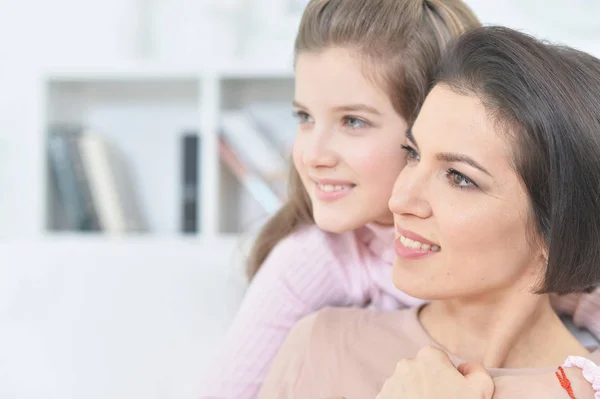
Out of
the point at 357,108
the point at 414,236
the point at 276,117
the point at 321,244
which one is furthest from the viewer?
the point at 276,117

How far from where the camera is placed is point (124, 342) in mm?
1441

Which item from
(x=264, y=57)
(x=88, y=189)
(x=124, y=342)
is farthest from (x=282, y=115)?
(x=124, y=342)

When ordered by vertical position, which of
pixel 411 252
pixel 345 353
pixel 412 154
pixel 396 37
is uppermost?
pixel 396 37

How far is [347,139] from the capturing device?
1147 millimetres

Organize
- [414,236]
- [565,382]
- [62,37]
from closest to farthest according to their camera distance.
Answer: [565,382] < [414,236] < [62,37]

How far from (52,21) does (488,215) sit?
2144 millimetres

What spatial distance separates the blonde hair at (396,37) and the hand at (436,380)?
0.40 meters

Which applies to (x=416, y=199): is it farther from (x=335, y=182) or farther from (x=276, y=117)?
(x=276, y=117)

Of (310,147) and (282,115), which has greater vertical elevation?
(310,147)

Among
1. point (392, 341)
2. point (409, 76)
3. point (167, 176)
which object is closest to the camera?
point (392, 341)

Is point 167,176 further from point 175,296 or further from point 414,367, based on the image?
point 414,367

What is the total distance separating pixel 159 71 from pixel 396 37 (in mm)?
1242

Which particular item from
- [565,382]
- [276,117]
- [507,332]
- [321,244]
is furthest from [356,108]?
[276,117]

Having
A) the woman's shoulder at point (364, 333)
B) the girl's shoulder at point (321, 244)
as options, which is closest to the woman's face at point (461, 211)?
the woman's shoulder at point (364, 333)
